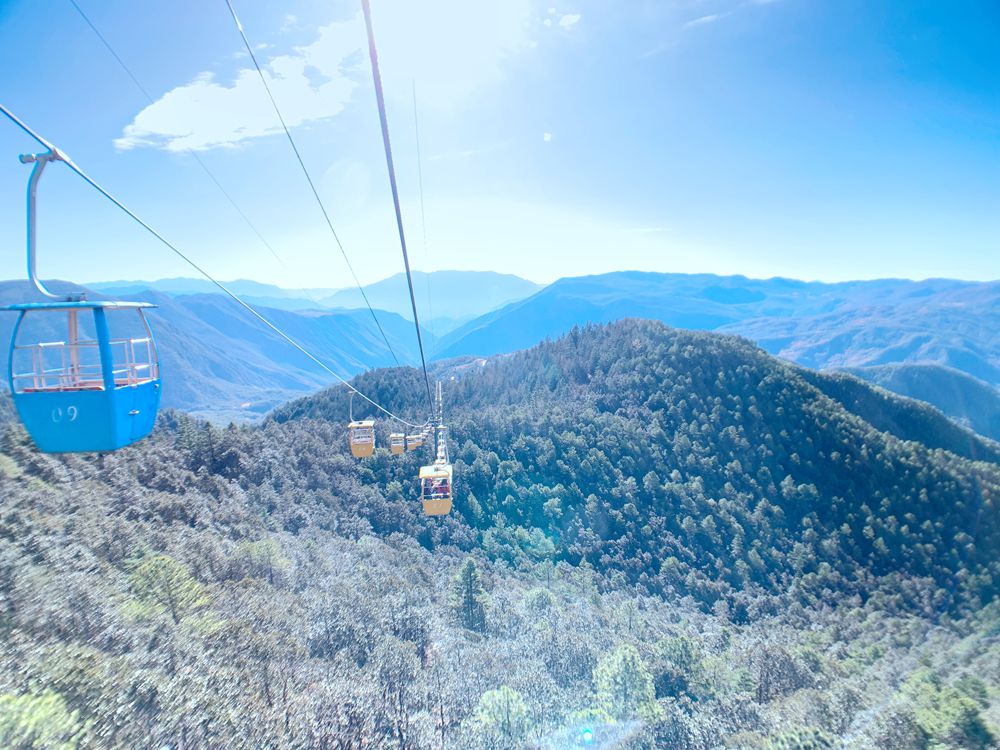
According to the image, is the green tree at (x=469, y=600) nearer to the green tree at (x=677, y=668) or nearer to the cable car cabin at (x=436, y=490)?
the green tree at (x=677, y=668)

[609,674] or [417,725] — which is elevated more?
[417,725]

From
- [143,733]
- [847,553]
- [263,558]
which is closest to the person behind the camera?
[143,733]

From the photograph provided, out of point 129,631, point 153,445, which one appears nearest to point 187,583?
point 129,631

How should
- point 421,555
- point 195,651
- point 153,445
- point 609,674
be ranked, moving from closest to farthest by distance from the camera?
1. point 195,651
2. point 609,674
3. point 153,445
4. point 421,555

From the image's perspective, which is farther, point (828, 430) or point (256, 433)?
point (828, 430)

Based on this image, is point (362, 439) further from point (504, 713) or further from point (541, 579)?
point (541, 579)

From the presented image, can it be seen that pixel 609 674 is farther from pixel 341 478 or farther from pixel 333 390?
pixel 333 390

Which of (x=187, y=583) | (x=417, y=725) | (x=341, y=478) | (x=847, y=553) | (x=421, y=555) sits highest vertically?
(x=187, y=583)

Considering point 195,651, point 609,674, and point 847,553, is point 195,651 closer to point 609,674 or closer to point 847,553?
point 609,674
